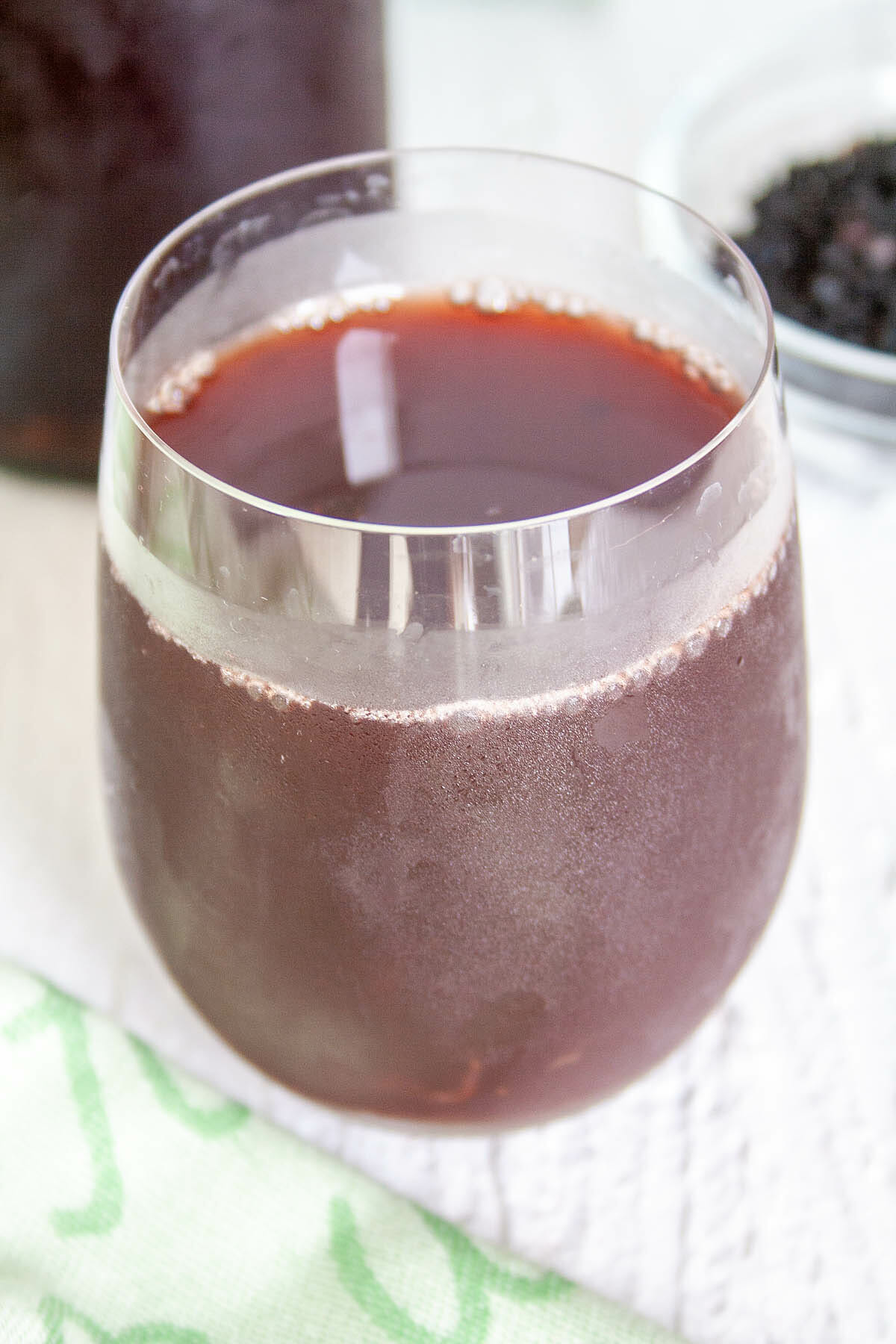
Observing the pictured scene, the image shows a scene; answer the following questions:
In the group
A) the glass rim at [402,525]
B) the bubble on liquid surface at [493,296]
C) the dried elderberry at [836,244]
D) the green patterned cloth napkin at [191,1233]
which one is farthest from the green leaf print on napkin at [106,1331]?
the dried elderberry at [836,244]

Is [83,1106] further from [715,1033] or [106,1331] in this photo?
[715,1033]

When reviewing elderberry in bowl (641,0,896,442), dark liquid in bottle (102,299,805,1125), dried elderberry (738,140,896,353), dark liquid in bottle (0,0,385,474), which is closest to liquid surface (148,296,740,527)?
dark liquid in bottle (102,299,805,1125)

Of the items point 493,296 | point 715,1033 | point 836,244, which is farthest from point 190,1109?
point 836,244

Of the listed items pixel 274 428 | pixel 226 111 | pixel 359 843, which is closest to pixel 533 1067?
pixel 359 843

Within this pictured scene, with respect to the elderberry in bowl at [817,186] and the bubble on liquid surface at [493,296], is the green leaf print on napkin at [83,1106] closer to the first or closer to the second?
the bubble on liquid surface at [493,296]

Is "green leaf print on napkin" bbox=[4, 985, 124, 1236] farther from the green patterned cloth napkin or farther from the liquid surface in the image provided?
the liquid surface

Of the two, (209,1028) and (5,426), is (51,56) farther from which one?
(209,1028)
